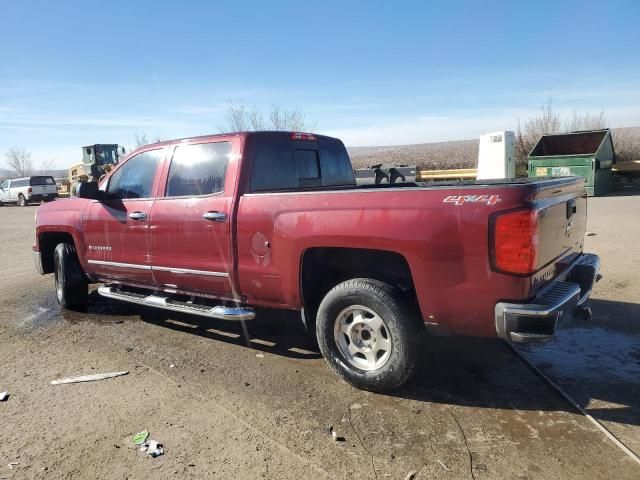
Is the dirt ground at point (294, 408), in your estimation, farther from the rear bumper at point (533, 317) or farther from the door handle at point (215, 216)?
the door handle at point (215, 216)

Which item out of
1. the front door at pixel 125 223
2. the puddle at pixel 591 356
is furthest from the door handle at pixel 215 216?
the puddle at pixel 591 356

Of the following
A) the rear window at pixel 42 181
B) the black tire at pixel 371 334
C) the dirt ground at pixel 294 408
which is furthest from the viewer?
the rear window at pixel 42 181

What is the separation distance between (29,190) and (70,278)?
93.6ft

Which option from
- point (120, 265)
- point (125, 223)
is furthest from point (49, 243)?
point (125, 223)

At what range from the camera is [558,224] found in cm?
354

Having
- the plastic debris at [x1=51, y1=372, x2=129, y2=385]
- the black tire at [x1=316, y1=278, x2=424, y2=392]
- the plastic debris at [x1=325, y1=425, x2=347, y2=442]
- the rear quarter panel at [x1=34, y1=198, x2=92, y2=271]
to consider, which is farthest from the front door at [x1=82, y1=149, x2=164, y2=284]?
the plastic debris at [x1=325, y1=425, x2=347, y2=442]

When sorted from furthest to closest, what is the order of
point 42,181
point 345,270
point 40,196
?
point 42,181
point 40,196
point 345,270

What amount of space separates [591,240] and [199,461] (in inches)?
338

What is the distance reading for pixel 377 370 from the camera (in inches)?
143

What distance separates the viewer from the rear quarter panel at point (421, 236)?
3098 mm

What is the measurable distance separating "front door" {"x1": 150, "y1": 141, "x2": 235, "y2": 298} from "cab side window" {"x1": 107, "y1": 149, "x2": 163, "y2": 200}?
28 cm

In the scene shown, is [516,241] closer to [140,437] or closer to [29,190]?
[140,437]

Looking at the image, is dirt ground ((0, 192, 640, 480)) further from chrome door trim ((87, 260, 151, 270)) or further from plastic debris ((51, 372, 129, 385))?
chrome door trim ((87, 260, 151, 270))

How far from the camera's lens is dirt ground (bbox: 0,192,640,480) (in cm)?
286
